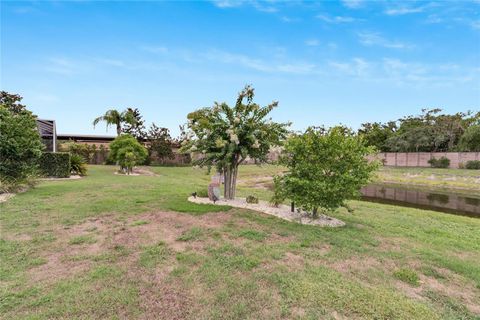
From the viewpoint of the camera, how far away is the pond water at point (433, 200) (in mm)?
11438

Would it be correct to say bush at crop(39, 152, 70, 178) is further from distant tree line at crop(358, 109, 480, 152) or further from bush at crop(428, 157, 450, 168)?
bush at crop(428, 157, 450, 168)

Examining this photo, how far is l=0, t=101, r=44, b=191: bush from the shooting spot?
9.62m

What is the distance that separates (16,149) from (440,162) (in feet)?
117

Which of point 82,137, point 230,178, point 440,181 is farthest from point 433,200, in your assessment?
point 82,137

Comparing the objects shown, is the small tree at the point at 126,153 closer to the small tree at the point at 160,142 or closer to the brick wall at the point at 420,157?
the small tree at the point at 160,142

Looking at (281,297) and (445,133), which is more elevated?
(445,133)

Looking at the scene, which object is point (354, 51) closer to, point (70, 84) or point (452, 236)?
point (452, 236)

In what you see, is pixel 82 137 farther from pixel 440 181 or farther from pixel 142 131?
pixel 440 181

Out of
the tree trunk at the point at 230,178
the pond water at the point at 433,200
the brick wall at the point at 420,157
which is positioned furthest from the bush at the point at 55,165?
the brick wall at the point at 420,157

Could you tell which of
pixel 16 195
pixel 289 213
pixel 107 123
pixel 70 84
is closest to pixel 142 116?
pixel 107 123

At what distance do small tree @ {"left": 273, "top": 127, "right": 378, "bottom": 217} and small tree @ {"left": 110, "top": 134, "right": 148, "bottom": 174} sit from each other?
15041 mm

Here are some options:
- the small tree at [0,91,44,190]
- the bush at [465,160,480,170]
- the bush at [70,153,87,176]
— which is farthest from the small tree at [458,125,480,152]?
the small tree at [0,91,44,190]

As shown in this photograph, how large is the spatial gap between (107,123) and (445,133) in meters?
39.9

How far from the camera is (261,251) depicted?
171 inches
